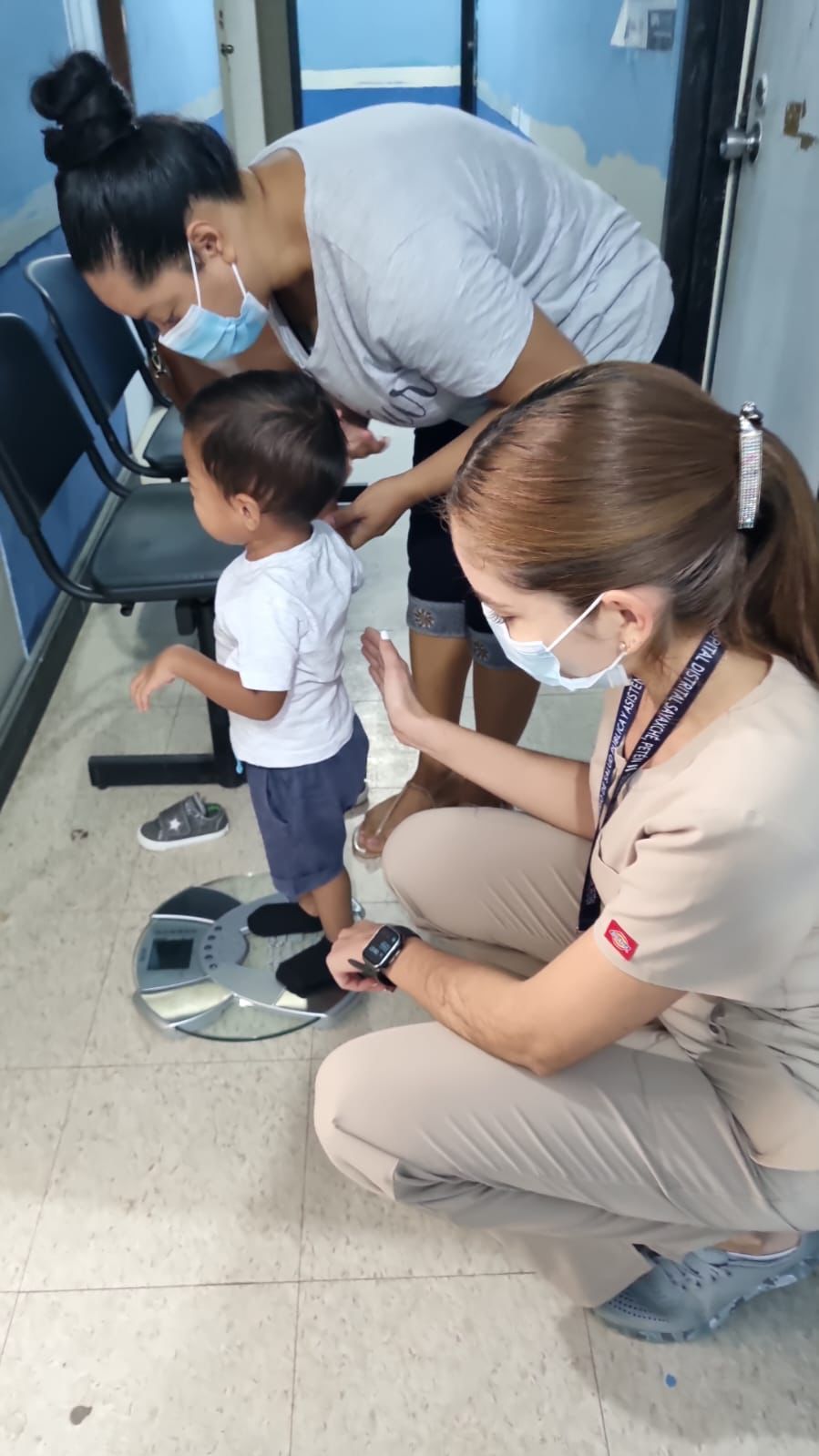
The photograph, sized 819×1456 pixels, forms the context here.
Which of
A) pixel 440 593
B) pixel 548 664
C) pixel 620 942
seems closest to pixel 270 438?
pixel 548 664

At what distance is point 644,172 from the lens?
8.43 feet

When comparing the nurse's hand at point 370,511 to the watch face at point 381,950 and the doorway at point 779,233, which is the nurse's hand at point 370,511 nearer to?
the watch face at point 381,950

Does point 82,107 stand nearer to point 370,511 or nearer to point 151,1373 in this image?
point 370,511

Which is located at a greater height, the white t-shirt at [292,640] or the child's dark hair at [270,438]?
the child's dark hair at [270,438]

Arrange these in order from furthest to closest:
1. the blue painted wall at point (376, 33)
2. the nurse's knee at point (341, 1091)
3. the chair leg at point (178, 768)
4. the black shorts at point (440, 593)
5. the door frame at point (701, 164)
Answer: the blue painted wall at point (376, 33) < the door frame at point (701, 164) < the chair leg at point (178, 768) < the black shorts at point (440, 593) < the nurse's knee at point (341, 1091)

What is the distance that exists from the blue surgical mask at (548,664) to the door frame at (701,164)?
128 cm

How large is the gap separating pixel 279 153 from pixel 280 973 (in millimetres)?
1103

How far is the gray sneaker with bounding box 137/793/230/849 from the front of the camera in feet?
6.07

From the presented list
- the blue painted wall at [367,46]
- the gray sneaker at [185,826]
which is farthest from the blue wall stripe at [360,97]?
the gray sneaker at [185,826]

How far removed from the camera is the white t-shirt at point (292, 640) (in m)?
1.24

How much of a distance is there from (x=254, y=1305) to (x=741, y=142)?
227 centimetres

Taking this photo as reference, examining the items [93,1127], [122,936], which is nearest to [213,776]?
[122,936]

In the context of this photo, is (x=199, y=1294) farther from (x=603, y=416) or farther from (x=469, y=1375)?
(x=603, y=416)

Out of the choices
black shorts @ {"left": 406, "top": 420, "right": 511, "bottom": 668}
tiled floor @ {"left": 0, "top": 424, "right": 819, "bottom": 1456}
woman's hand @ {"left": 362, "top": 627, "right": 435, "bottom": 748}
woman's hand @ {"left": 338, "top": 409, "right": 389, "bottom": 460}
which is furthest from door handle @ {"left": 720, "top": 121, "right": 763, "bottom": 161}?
tiled floor @ {"left": 0, "top": 424, "right": 819, "bottom": 1456}
